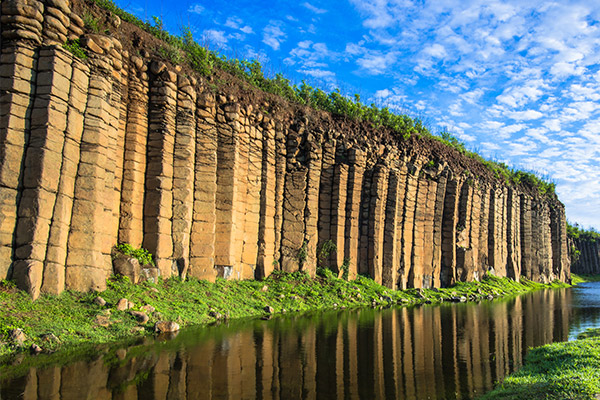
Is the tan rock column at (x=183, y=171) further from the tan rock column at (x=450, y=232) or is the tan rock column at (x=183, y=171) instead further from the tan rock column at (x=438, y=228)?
the tan rock column at (x=450, y=232)

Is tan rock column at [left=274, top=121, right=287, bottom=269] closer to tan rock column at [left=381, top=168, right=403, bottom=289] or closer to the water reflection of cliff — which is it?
the water reflection of cliff

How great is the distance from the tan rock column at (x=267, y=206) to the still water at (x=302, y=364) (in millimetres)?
4998

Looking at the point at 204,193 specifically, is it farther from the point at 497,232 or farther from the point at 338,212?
the point at 497,232

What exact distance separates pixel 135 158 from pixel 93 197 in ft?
11.0

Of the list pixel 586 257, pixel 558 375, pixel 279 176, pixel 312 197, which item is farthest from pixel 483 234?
pixel 586 257

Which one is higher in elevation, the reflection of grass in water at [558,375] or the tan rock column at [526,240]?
the tan rock column at [526,240]

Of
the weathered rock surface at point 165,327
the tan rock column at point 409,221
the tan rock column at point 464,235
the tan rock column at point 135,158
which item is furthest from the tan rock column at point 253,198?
the tan rock column at point 464,235

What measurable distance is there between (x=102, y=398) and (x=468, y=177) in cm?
3400

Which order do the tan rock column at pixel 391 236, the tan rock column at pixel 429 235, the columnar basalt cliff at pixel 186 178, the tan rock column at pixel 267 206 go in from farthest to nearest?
1. the tan rock column at pixel 429 235
2. the tan rock column at pixel 391 236
3. the tan rock column at pixel 267 206
4. the columnar basalt cliff at pixel 186 178

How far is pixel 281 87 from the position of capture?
26641 millimetres

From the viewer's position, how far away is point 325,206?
25.2 m

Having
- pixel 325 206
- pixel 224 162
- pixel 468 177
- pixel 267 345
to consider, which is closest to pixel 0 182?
pixel 267 345

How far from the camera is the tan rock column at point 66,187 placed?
11719 millimetres

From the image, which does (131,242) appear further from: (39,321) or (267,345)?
(267,345)
